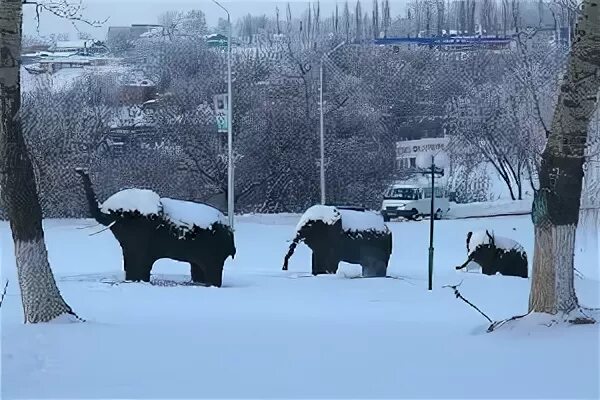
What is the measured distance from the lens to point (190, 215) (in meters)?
14.7

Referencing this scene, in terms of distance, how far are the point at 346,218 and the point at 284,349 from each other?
9870 mm

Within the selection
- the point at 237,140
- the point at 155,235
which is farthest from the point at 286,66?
the point at 155,235

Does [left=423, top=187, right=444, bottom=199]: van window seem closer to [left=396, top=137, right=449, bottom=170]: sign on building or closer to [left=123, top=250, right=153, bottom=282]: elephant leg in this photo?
[left=396, top=137, right=449, bottom=170]: sign on building

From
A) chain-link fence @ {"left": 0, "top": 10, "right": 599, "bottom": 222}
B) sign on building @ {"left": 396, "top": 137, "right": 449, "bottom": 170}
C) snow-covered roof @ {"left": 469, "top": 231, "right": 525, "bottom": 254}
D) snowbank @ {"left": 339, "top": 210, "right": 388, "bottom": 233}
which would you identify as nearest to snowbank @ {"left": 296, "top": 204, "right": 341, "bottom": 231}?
snowbank @ {"left": 339, "top": 210, "right": 388, "bottom": 233}

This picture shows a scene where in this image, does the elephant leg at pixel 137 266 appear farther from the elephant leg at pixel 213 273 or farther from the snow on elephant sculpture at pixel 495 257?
the snow on elephant sculpture at pixel 495 257

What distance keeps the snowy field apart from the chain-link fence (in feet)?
85.2

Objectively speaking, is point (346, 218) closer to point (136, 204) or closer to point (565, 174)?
point (136, 204)

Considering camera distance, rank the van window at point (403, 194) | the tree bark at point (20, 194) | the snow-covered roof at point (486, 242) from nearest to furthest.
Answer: the tree bark at point (20, 194) → the snow-covered roof at point (486, 242) → the van window at point (403, 194)

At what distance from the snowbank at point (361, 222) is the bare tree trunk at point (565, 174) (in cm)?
880

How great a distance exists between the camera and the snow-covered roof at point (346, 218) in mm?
17188

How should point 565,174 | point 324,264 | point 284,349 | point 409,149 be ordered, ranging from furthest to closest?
point 409,149, point 324,264, point 565,174, point 284,349

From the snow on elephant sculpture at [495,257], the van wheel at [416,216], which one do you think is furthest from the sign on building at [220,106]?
the snow on elephant sculpture at [495,257]

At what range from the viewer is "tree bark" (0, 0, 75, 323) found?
854cm

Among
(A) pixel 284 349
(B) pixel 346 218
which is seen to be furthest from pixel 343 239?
(A) pixel 284 349
